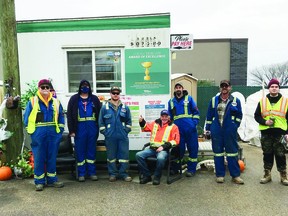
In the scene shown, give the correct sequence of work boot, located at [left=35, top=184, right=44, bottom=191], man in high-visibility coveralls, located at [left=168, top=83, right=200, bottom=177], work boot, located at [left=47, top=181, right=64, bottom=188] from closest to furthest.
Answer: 1. work boot, located at [left=35, top=184, right=44, bottom=191]
2. work boot, located at [left=47, top=181, right=64, bottom=188]
3. man in high-visibility coveralls, located at [left=168, top=83, right=200, bottom=177]

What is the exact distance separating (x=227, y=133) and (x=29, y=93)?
386 cm

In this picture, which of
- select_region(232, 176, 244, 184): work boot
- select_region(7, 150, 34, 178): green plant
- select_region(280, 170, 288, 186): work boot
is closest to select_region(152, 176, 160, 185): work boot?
select_region(232, 176, 244, 184): work boot

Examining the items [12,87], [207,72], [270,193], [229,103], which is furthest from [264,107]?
[207,72]

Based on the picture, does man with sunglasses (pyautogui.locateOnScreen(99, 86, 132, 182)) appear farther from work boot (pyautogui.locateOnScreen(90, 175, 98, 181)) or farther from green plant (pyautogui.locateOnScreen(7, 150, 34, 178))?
green plant (pyautogui.locateOnScreen(7, 150, 34, 178))

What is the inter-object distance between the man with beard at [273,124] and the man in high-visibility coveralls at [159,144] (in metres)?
1.49

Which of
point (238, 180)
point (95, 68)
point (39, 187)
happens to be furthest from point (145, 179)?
point (95, 68)

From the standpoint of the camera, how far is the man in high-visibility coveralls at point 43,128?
487cm

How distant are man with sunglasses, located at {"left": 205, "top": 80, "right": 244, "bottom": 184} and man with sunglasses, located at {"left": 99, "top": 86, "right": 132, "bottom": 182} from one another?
61.0 inches

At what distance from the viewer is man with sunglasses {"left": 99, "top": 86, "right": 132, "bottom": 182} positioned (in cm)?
528

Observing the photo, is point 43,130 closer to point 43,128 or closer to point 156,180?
point 43,128

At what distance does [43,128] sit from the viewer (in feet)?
16.1

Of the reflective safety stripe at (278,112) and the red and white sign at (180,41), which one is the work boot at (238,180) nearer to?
the reflective safety stripe at (278,112)

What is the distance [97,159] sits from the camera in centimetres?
623

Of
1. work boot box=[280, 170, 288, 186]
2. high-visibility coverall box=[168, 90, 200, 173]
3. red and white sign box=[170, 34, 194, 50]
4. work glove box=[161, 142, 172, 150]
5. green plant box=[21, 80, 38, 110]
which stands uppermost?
red and white sign box=[170, 34, 194, 50]
